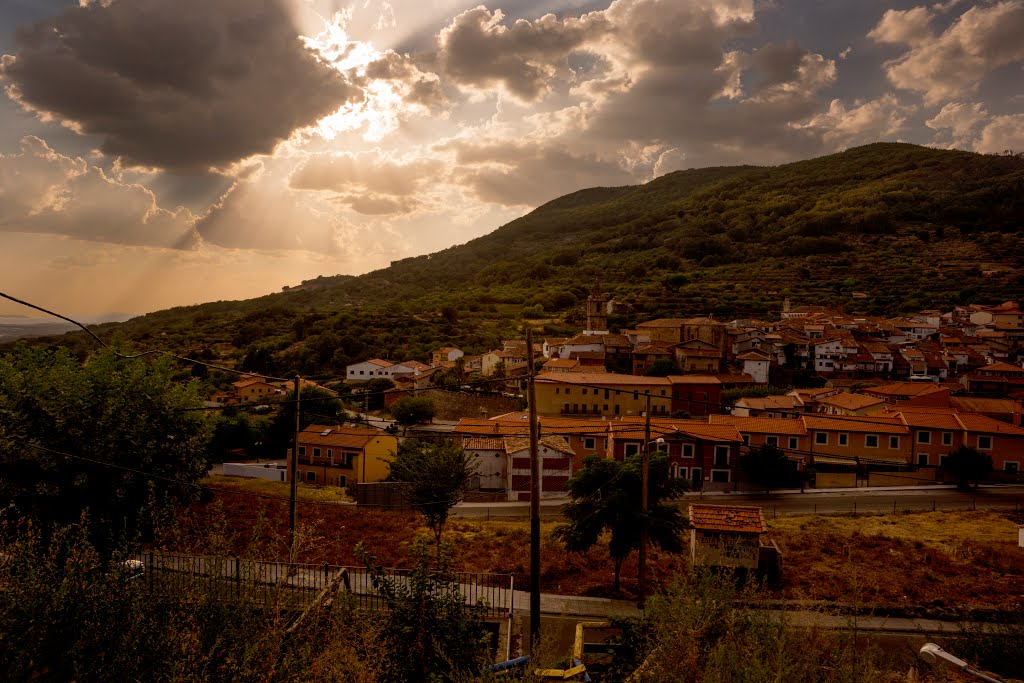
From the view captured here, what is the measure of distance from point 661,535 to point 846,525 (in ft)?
40.9

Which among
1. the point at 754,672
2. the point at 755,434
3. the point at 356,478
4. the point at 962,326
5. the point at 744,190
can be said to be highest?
the point at 744,190

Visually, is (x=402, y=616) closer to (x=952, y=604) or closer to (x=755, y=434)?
(x=952, y=604)

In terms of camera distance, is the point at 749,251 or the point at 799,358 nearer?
the point at 799,358

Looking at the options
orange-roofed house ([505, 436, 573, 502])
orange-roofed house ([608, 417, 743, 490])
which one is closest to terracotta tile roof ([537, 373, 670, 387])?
orange-roofed house ([608, 417, 743, 490])

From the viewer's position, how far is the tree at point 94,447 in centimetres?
1264

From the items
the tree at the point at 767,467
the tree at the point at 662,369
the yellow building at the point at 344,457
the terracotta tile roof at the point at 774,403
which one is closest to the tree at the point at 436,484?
the yellow building at the point at 344,457

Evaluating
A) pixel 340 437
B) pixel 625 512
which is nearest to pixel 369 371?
pixel 340 437

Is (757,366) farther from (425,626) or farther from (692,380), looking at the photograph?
(425,626)

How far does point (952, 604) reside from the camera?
49.9 feet

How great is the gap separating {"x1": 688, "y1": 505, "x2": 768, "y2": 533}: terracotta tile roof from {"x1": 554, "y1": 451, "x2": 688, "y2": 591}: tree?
0.63 m

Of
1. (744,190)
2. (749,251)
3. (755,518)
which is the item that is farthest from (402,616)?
(744,190)

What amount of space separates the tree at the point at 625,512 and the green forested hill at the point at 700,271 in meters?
57.2

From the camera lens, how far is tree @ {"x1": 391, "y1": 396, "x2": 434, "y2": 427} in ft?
150

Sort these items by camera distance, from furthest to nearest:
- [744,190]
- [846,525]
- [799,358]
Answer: [744,190] < [799,358] < [846,525]
